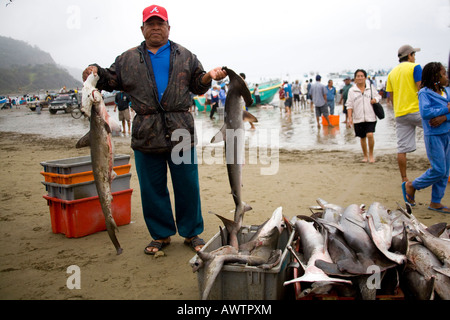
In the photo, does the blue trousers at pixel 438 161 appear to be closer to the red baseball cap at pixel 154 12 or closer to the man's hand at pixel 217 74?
the man's hand at pixel 217 74

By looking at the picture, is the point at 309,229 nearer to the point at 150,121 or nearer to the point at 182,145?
the point at 182,145

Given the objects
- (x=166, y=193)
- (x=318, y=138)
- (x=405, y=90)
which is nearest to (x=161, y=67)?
(x=166, y=193)

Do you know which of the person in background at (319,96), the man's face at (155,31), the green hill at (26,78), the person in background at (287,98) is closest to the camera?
the man's face at (155,31)

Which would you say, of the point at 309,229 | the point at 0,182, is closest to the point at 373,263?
the point at 309,229

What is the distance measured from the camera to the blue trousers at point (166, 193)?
167 inches

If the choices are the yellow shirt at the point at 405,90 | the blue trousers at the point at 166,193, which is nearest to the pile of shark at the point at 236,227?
the blue trousers at the point at 166,193

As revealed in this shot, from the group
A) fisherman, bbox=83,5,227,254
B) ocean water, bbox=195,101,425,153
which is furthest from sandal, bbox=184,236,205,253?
ocean water, bbox=195,101,425,153

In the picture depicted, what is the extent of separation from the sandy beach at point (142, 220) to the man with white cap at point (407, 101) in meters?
0.96

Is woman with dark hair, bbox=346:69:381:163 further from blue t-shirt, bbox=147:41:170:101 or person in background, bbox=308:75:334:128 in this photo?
person in background, bbox=308:75:334:128

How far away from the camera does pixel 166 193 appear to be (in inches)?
175

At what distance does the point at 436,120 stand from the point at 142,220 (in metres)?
4.88

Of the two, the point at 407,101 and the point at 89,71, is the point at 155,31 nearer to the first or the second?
the point at 89,71

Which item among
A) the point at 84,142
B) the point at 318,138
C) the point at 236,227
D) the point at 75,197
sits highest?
the point at 84,142
